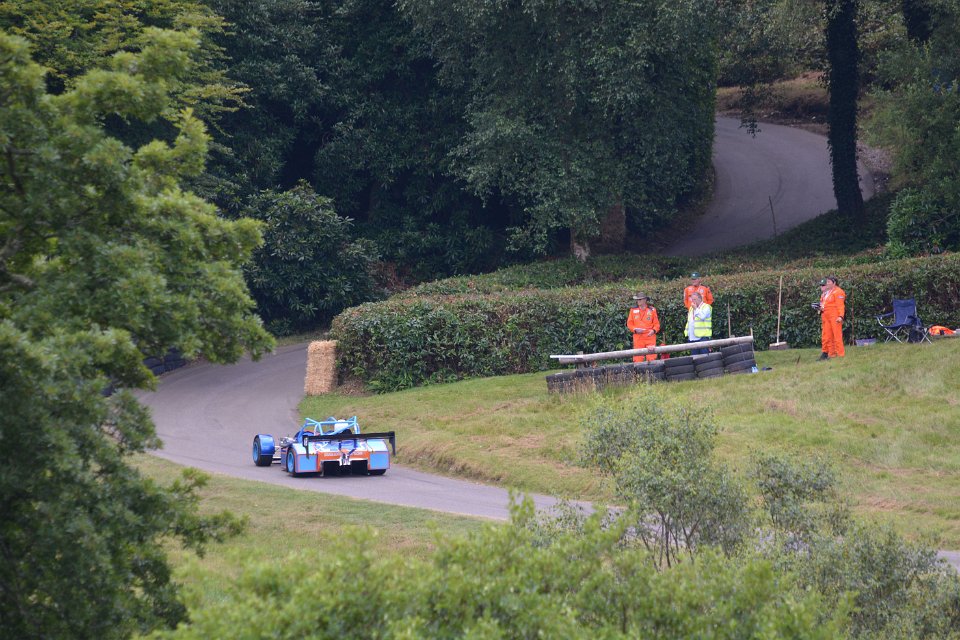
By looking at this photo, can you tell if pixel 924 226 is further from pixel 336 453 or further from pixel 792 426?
pixel 336 453

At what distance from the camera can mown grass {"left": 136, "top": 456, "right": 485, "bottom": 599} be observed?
12.0m

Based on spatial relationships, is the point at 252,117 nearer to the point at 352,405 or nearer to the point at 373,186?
the point at 373,186

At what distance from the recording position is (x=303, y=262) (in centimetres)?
3619

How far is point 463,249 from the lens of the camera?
41.6m

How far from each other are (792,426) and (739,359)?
11.1ft

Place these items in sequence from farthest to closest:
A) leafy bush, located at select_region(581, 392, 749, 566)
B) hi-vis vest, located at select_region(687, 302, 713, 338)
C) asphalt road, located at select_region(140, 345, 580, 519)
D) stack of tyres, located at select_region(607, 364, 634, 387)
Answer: hi-vis vest, located at select_region(687, 302, 713, 338), stack of tyres, located at select_region(607, 364, 634, 387), asphalt road, located at select_region(140, 345, 580, 519), leafy bush, located at select_region(581, 392, 749, 566)

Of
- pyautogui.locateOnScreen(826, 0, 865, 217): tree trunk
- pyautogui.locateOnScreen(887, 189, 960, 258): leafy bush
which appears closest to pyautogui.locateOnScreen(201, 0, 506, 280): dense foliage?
pyautogui.locateOnScreen(826, 0, 865, 217): tree trunk

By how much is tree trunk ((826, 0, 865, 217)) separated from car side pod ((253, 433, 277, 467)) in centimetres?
2568

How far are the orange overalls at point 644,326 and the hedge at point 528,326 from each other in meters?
2.09

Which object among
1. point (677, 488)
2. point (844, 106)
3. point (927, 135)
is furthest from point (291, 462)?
point (844, 106)

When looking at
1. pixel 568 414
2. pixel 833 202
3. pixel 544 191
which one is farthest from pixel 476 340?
pixel 833 202

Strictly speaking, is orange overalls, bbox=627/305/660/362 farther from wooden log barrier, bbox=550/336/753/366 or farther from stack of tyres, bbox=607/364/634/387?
stack of tyres, bbox=607/364/634/387

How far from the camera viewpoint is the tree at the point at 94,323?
287 inches

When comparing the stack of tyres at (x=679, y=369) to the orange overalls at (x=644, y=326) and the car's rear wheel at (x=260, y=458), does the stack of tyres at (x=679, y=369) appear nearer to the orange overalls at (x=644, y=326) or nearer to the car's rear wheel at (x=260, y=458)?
the orange overalls at (x=644, y=326)
